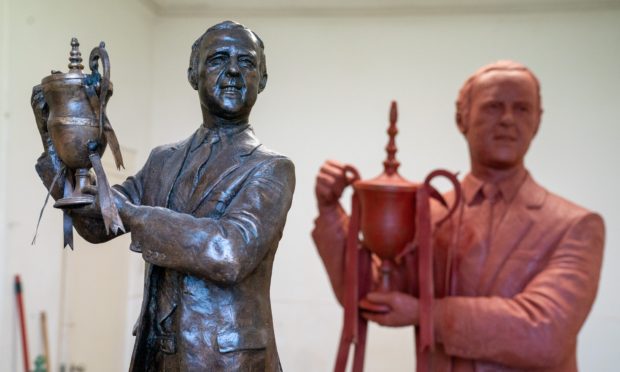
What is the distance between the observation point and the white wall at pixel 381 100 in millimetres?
3998

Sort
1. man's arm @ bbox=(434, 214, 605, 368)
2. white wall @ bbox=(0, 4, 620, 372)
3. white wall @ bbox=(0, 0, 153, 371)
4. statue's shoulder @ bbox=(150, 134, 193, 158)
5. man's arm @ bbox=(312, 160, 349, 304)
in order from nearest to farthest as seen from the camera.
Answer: statue's shoulder @ bbox=(150, 134, 193, 158)
man's arm @ bbox=(434, 214, 605, 368)
man's arm @ bbox=(312, 160, 349, 304)
white wall @ bbox=(0, 0, 153, 371)
white wall @ bbox=(0, 4, 620, 372)

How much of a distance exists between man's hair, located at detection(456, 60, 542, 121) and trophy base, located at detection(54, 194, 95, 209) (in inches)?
69.2

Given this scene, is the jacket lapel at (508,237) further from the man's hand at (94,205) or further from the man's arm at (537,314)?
the man's hand at (94,205)

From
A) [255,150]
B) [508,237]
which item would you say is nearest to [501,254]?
[508,237]

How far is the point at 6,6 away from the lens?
286cm

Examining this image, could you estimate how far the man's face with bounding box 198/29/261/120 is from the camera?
4.77 ft

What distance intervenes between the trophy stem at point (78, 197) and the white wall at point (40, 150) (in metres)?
1.82

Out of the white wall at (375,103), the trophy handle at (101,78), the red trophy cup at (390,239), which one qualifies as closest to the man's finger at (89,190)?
the trophy handle at (101,78)

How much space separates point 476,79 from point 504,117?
216 millimetres

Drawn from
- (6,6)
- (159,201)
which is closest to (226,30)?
(159,201)

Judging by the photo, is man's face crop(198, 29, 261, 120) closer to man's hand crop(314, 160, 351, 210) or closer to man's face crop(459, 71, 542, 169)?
man's hand crop(314, 160, 351, 210)

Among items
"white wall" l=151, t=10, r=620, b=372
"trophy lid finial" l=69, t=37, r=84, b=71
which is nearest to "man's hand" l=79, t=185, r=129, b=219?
"trophy lid finial" l=69, t=37, r=84, b=71

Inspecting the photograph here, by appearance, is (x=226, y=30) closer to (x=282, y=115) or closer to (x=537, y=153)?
(x=282, y=115)

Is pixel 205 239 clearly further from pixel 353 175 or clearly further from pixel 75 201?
pixel 353 175
